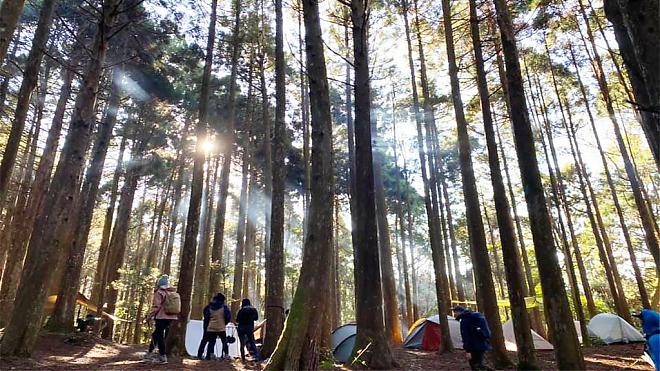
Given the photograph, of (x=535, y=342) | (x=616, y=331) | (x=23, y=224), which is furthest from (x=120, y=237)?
(x=616, y=331)

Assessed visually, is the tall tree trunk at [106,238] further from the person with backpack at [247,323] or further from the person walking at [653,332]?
the person walking at [653,332]

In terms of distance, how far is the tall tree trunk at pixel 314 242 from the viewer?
4.46 meters

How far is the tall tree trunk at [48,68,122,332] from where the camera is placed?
1027 cm

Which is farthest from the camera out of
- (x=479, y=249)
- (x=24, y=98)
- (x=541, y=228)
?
(x=479, y=249)

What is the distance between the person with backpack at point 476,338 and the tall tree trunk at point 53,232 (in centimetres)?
704

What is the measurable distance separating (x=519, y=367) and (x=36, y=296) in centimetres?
753

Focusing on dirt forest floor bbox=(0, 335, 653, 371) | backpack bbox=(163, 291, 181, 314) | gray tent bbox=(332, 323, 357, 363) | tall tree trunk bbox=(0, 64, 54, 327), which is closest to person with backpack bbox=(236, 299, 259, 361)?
dirt forest floor bbox=(0, 335, 653, 371)

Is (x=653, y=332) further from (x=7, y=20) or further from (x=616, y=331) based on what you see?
(x=616, y=331)

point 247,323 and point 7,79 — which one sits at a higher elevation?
point 7,79

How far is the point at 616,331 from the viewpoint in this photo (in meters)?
13.9

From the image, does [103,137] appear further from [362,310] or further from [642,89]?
[642,89]

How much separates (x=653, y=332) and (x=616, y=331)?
11.4m

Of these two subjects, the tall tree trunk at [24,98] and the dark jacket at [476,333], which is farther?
the tall tree trunk at [24,98]

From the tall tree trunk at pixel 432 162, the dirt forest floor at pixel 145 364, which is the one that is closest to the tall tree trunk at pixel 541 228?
the dirt forest floor at pixel 145 364
